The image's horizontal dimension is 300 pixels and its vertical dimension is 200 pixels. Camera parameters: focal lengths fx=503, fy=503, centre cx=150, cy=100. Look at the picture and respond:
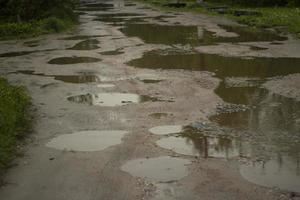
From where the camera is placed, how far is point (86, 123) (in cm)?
1000

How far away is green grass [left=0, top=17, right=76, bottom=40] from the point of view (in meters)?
25.3

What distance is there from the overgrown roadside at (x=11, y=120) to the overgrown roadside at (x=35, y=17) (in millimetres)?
14689

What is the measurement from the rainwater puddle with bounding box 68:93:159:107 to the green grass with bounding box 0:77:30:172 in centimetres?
126

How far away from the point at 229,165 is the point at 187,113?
290 cm

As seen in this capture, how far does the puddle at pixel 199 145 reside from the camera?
26.5ft

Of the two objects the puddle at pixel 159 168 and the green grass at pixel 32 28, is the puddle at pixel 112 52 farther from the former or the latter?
the puddle at pixel 159 168

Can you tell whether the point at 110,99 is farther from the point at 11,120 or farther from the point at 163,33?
the point at 163,33

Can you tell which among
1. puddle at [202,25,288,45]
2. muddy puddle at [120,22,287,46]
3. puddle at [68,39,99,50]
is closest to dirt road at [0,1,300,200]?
puddle at [68,39,99,50]

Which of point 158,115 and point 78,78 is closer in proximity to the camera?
point 158,115

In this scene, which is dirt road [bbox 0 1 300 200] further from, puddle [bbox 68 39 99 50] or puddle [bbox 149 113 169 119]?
puddle [bbox 68 39 99 50]

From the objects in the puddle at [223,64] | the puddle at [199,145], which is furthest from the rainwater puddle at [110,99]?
the puddle at [223,64]

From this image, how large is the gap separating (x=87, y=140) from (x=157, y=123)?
1499 mm

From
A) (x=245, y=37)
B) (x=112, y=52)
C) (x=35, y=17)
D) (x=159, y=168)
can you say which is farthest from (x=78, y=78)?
(x=35, y=17)

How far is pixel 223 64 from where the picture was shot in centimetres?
1562
